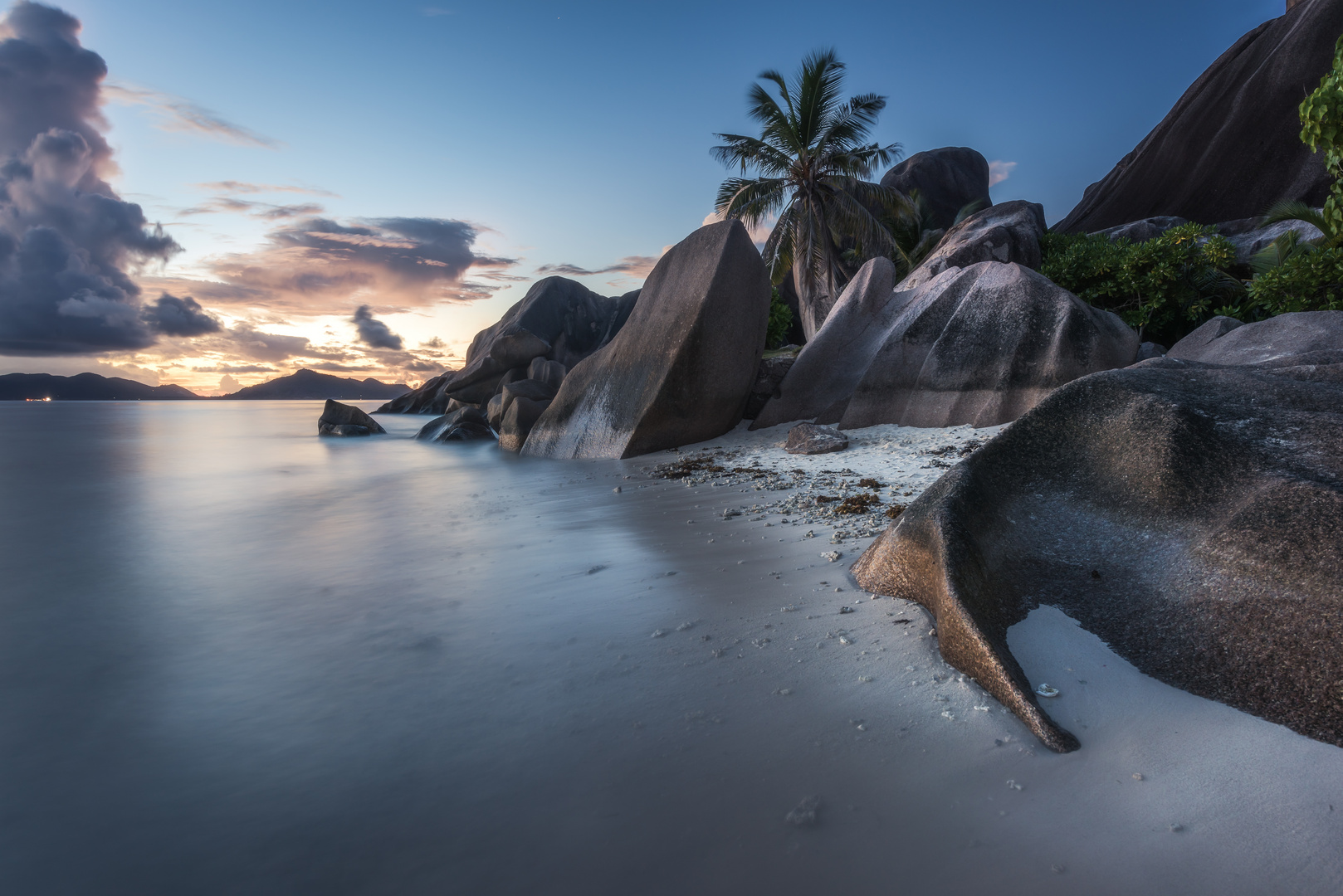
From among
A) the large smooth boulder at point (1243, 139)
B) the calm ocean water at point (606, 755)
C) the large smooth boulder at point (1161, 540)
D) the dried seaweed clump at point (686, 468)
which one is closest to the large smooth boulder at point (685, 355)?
the dried seaweed clump at point (686, 468)

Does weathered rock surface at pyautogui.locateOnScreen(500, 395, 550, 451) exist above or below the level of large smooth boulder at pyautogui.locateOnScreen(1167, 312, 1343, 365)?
below

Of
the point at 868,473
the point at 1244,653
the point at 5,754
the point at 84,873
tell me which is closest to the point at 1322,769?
the point at 1244,653

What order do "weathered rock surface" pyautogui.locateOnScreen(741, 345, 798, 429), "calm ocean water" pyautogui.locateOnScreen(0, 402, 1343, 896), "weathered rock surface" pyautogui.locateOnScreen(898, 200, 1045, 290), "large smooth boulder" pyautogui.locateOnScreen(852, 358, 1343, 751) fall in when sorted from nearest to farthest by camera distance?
1. "calm ocean water" pyautogui.locateOnScreen(0, 402, 1343, 896)
2. "large smooth boulder" pyautogui.locateOnScreen(852, 358, 1343, 751)
3. "weathered rock surface" pyautogui.locateOnScreen(741, 345, 798, 429)
4. "weathered rock surface" pyautogui.locateOnScreen(898, 200, 1045, 290)

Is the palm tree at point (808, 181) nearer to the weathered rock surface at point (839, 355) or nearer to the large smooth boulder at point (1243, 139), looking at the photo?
the weathered rock surface at point (839, 355)

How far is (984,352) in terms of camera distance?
797 cm

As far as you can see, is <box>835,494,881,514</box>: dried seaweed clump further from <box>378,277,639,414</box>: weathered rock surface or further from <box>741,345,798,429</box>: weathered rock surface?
<box>378,277,639,414</box>: weathered rock surface

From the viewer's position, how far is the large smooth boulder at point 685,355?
348 inches

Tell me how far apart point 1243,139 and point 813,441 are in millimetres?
33782

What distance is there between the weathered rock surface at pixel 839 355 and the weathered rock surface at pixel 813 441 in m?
1.53

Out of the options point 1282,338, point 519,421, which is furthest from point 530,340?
point 1282,338

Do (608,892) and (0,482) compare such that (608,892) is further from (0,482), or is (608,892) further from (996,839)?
(0,482)

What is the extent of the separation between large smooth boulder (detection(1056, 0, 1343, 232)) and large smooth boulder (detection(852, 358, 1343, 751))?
3144 cm

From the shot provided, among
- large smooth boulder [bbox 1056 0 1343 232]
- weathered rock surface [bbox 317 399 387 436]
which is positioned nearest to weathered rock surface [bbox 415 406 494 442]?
weathered rock surface [bbox 317 399 387 436]

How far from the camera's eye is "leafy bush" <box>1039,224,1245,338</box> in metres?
14.1
